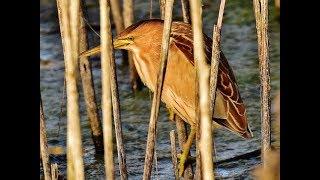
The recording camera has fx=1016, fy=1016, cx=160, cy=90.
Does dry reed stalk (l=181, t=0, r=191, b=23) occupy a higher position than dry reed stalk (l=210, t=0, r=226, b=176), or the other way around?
dry reed stalk (l=181, t=0, r=191, b=23)

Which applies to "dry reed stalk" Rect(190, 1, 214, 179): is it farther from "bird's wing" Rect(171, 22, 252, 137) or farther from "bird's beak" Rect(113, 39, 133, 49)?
"bird's beak" Rect(113, 39, 133, 49)

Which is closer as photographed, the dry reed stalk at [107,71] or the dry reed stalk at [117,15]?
the dry reed stalk at [107,71]

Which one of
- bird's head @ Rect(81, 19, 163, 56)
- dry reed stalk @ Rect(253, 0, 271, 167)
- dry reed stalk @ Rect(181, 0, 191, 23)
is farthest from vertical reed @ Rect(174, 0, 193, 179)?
dry reed stalk @ Rect(253, 0, 271, 167)

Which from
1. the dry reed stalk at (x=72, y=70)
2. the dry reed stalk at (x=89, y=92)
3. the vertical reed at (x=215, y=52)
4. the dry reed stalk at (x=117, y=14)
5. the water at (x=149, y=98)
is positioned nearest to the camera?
the dry reed stalk at (x=72, y=70)

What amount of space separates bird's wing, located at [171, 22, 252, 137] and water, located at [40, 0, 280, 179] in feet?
2.04

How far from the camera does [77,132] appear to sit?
367cm

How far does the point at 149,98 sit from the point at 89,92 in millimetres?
1264

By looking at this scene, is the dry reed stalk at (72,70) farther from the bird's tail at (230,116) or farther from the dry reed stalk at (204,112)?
the bird's tail at (230,116)

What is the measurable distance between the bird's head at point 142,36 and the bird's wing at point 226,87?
114 millimetres

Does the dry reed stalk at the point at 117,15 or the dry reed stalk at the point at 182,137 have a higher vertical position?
the dry reed stalk at the point at 117,15

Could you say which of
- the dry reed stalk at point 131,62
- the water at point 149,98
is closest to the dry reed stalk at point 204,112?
the water at point 149,98

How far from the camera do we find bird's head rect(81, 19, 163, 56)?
Answer: 4.84m

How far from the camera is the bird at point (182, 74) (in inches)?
184

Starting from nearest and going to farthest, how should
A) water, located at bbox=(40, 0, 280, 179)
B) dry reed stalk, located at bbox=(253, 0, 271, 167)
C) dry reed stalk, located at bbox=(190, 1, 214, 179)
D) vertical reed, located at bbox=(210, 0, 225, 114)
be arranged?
dry reed stalk, located at bbox=(190, 1, 214, 179), vertical reed, located at bbox=(210, 0, 225, 114), dry reed stalk, located at bbox=(253, 0, 271, 167), water, located at bbox=(40, 0, 280, 179)
